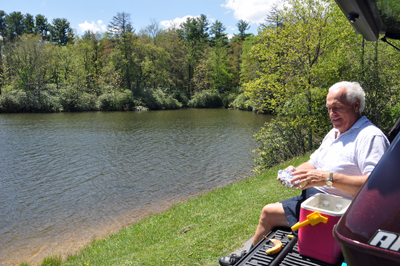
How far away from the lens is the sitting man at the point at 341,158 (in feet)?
8.11

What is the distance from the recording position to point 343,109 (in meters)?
2.82

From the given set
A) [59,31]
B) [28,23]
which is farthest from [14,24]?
[59,31]

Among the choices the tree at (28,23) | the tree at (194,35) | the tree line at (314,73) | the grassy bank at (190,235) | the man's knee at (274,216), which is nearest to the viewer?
the man's knee at (274,216)

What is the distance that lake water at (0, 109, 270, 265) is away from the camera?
29.2ft

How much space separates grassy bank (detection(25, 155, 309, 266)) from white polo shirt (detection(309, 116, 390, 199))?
2172 millimetres

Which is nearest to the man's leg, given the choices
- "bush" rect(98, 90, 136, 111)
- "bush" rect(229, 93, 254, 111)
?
"bush" rect(229, 93, 254, 111)

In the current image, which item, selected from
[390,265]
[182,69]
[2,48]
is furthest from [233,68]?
[390,265]

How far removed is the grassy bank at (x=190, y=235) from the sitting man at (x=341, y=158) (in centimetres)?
154

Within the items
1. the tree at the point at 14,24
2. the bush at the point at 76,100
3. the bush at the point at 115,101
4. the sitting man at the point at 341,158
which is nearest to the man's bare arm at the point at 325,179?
the sitting man at the point at 341,158

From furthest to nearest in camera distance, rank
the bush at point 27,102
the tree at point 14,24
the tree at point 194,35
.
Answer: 1. the tree at point 14,24
2. the tree at point 194,35
3. the bush at point 27,102

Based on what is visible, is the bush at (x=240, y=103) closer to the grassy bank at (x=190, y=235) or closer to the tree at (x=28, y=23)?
the grassy bank at (x=190, y=235)

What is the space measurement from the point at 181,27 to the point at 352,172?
251 ft

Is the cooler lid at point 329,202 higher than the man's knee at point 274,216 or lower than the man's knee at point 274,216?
higher

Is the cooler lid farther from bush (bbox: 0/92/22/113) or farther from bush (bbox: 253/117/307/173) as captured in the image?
bush (bbox: 0/92/22/113)
